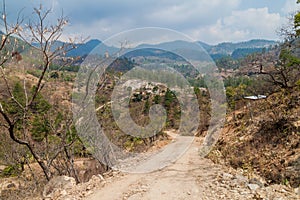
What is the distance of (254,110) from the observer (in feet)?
39.4

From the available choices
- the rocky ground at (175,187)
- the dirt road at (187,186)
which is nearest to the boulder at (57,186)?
the rocky ground at (175,187)

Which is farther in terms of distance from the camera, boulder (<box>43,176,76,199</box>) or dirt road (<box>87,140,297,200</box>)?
boulder (<box>43,176,76,199</box>)

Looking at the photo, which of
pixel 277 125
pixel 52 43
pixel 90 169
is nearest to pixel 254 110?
pixel 277 125

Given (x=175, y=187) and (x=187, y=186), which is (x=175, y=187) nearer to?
(x=175, y=187)

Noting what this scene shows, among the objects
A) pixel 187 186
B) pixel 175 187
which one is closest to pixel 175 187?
pixel 175 187

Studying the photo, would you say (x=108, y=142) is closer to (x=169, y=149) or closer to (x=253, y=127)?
(x=169, y=149)

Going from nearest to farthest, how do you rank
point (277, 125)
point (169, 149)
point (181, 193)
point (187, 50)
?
1. point (181, 193)
2. point (187, 50)
3. point (277, 125)
4. point (169, 149)

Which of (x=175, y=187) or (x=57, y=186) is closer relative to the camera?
(x=175, y=187)

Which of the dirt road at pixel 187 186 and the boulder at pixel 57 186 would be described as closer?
the dirt road at pixel 187 186

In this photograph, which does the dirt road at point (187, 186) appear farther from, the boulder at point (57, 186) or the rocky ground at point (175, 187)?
the boulder at point (57, 186)

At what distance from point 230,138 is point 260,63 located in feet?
10.8

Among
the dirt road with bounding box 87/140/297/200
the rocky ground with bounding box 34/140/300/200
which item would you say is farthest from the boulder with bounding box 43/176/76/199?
the dirt road with bounding box 87/140/297/200

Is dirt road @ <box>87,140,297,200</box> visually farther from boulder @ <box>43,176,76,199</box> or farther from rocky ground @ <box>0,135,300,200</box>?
boulder @ <box>43,176,76,199</box>

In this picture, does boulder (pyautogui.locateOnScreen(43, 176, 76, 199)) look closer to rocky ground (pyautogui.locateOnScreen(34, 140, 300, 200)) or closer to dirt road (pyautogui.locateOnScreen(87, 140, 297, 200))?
rocky ground (pyautogui.locateOnScreen(34, 140, 300, 200))
